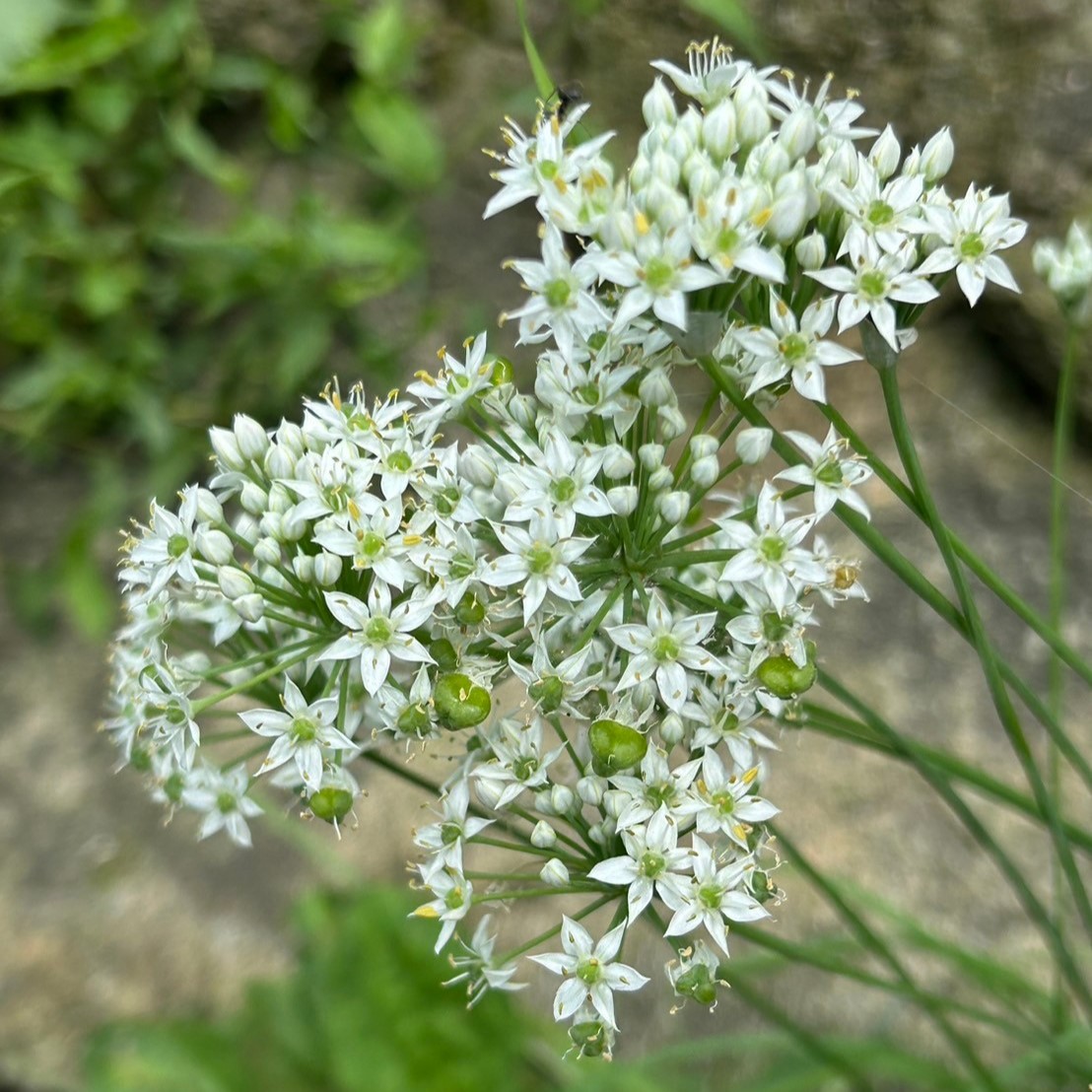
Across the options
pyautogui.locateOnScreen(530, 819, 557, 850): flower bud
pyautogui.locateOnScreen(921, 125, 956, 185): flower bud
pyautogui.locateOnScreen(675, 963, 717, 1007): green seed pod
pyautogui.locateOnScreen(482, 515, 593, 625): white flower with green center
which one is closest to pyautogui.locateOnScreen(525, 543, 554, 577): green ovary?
pyautogui.locateOnScreen(482, 515, 593, 625): white flower with green center

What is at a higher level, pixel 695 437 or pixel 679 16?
pixel 679 16

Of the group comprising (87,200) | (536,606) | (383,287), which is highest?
(536,606)

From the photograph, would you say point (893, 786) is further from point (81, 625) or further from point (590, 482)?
point (81, 625)

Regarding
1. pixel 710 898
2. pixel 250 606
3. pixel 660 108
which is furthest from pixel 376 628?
pixel 660 108

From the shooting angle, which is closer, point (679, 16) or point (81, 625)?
point (679, 16)

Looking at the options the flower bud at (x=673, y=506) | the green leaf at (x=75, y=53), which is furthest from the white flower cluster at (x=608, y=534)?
the green leaf at (x=75, y=53)

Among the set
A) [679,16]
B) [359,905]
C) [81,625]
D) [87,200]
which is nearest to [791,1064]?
[359,905]

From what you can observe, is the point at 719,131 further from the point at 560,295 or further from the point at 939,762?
the point at 939,762

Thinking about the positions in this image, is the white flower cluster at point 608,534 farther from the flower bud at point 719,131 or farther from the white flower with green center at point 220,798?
the white flower with green center at point 220,798
